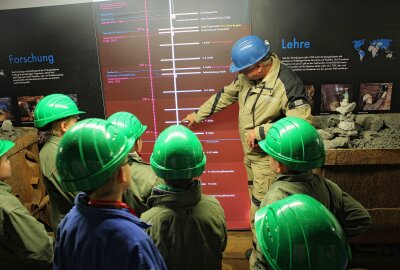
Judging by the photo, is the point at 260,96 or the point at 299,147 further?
the point at 260,96

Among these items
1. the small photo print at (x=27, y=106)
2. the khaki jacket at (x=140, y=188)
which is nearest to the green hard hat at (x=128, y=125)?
the khaki jacket at (x=140, y=188)

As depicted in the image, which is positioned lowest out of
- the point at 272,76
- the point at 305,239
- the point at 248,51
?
the point at 305,239

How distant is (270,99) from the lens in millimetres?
3383

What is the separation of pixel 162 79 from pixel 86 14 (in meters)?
1.00

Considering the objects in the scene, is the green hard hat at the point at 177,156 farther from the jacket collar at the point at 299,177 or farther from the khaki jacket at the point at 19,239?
the khaki jacket at the point at 19,239

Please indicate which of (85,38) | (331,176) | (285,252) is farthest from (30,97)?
(285,252)

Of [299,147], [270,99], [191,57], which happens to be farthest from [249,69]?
[299,147]

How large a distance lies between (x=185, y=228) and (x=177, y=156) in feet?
1.25

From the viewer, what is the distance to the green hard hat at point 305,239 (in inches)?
48.0

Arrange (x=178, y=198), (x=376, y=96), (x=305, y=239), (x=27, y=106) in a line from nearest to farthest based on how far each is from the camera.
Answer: (x=305, y=239), (x=178, y=198), (x=376, y=96), (x=27, y=106)

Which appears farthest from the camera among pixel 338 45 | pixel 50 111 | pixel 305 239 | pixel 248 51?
pixel 338 45

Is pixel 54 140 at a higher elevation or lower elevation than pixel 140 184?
higher

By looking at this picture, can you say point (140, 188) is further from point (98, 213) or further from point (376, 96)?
point (376, 96)

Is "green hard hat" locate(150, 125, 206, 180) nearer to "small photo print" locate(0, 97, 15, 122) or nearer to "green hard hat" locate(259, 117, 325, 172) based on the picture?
"green hard hat" locate(259, 117, 325, 172)
